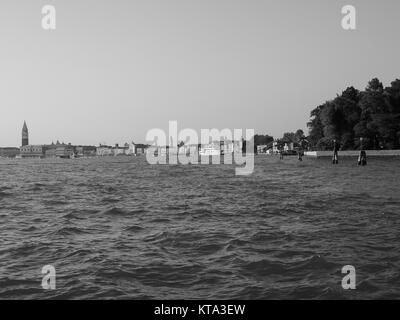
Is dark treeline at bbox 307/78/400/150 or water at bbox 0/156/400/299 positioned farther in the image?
dark treeline at bbox 307/78/400/150

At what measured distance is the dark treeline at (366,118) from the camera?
120 metres

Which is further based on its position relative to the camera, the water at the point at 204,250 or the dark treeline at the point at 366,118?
the dark treeline at the point at 366,118

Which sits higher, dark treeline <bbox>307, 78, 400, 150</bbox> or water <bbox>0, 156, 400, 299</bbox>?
dark treeline <bbox>307, 78, 400, 150</bbox>

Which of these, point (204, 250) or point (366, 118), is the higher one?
point (366, 118)

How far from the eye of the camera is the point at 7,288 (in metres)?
10.5

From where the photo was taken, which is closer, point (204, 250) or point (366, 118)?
point (204, 250)

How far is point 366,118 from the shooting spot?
427ft

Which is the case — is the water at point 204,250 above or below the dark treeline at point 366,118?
below

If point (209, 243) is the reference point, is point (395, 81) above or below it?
above

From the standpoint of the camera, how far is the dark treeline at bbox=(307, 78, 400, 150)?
394ft
